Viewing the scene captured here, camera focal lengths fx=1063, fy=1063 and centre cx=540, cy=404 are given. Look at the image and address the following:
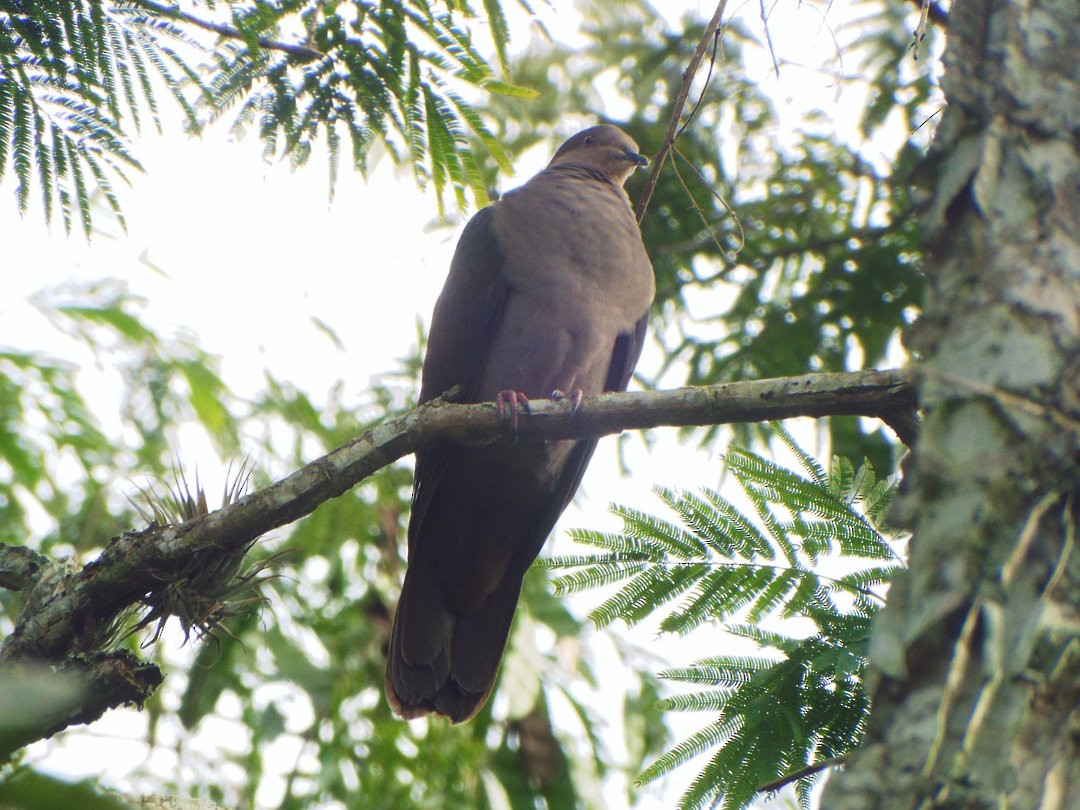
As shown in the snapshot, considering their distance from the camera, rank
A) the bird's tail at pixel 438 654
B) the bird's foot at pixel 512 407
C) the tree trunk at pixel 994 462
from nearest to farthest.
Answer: the tree trunk at pixel 994 462 → the bird's foot at pixel 512 407 → the bird's tail at pixel 438 654

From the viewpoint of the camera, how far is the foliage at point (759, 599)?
2.58m

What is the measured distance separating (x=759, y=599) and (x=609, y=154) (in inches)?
116

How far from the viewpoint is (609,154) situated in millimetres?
5211

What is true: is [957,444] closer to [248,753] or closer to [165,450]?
[248,753]

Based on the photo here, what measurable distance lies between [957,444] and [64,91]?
9.46 ft

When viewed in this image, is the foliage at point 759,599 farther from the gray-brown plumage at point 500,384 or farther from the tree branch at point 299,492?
the gray-brown plumage at point 500,384

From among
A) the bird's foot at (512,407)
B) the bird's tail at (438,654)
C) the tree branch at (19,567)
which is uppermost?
the bird's foot at (512,407)

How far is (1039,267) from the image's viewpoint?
1.23 m

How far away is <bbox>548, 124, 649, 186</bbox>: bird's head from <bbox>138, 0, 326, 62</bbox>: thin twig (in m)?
2.00

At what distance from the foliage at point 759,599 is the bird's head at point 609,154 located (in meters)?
2.51

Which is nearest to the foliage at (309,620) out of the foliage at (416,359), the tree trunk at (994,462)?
the foliage at (416,359)

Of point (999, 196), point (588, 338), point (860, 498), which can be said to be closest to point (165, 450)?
point (588, 338)

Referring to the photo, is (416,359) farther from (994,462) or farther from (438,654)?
(994,462)

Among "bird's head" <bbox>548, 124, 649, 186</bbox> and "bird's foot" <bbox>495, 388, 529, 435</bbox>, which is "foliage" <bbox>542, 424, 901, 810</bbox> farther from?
"bird's head" <bbox>548, 124, 649, 186</bbox>
